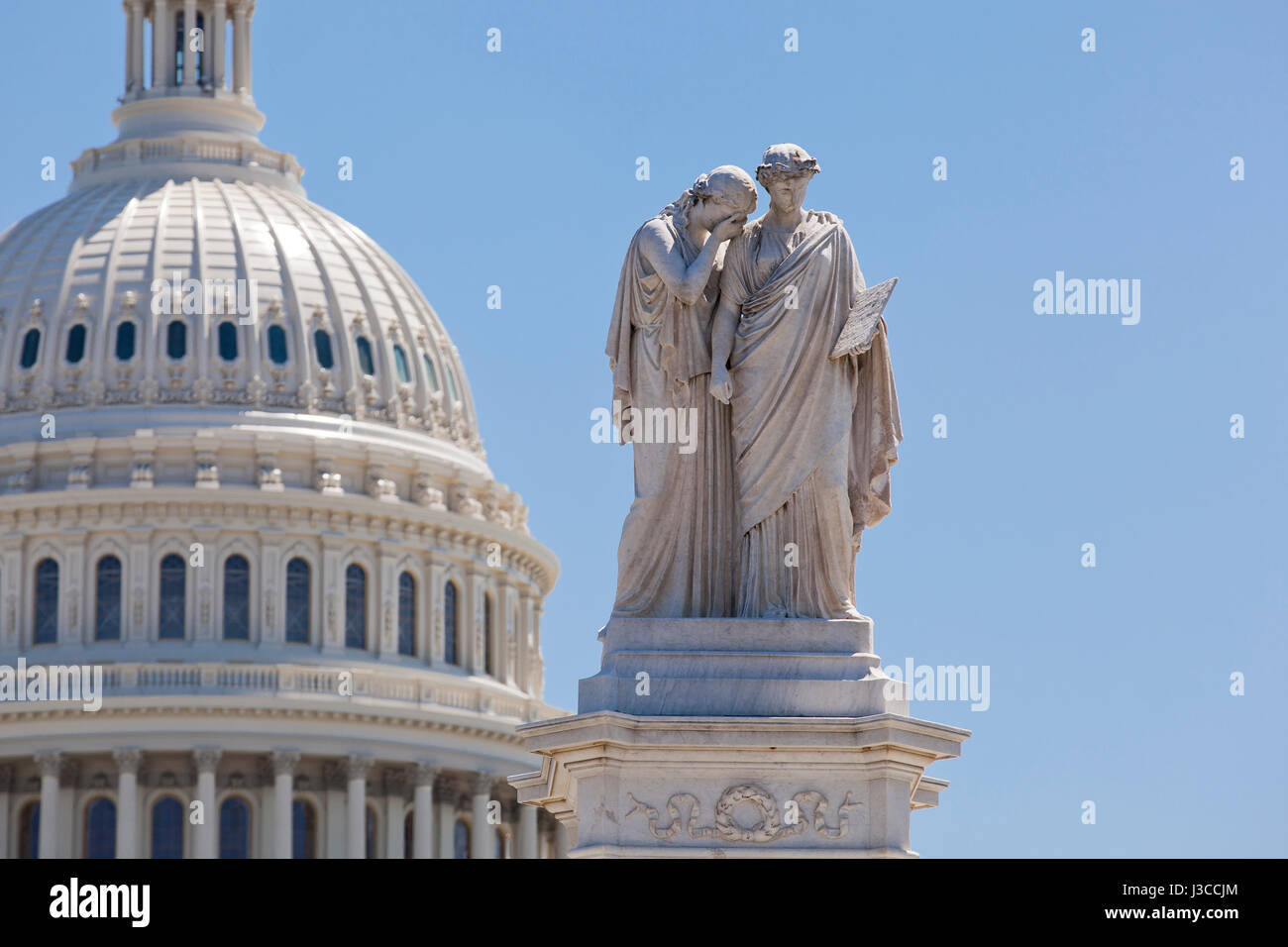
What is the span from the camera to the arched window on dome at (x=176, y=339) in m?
134

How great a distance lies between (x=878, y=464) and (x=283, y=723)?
4199 inches

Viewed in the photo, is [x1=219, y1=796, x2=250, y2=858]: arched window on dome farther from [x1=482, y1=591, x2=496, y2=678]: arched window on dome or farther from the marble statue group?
the marble statue group

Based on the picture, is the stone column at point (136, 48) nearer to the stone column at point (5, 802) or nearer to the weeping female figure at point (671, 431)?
the stone column at point (5, 802)

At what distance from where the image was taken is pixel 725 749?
1791 cm

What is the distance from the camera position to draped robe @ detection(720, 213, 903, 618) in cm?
1877

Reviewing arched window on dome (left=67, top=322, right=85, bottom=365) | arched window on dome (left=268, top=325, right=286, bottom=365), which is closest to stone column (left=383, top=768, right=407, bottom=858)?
arched window on dome (left=268, top=325, right=286, bottom=365)

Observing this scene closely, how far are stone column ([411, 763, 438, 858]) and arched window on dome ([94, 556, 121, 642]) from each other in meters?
13.4

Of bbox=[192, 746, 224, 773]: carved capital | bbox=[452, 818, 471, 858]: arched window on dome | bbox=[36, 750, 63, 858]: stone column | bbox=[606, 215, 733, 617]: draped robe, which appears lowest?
bbox=[606, 215, 733, 617]: draped robe

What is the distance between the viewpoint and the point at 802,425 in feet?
61.7

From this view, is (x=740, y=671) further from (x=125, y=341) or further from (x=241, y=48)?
(x=241, y=48)

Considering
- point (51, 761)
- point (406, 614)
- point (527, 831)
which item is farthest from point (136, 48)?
point (527, 831)

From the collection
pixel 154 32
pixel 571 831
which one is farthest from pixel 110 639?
pixel 571 831
